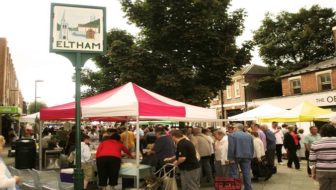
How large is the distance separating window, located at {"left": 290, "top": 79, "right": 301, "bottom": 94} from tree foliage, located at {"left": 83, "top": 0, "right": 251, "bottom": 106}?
12.0 metres

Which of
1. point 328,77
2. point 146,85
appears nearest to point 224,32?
point 146,85

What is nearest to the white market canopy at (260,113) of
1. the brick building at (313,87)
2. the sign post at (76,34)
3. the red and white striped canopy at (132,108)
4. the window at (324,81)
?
the brick building at (313,87)

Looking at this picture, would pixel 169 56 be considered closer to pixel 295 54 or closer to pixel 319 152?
pixel 319 152

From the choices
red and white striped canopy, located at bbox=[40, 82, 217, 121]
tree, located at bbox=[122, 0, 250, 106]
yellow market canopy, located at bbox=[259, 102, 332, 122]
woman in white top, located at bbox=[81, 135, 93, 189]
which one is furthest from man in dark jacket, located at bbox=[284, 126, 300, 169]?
woman in white top, located at bbox=[81, 135, 93, 189]

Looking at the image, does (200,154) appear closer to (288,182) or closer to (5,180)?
(288,182)

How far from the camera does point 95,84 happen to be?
36406 millimetres

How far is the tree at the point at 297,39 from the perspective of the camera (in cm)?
4019

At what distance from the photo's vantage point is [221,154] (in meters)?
10.4

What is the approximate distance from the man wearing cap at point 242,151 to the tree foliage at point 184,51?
9.92 meters

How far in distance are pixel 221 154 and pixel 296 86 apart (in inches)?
925

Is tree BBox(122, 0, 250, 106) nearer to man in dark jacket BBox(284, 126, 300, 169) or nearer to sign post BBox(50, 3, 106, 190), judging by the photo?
man in dark jacket BBox(284, 126, 300, 169)

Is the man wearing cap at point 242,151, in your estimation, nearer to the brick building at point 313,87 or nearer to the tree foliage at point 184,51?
the tree foliage at point 184,51

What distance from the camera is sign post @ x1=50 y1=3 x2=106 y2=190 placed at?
6105 mm

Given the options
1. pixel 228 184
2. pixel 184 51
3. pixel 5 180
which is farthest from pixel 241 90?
pixel 5 180
